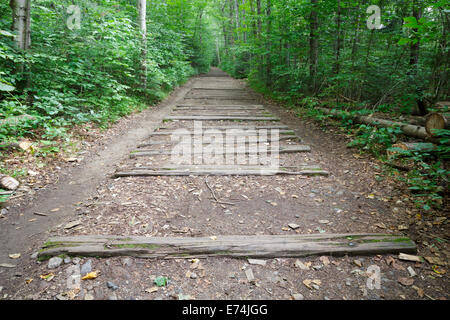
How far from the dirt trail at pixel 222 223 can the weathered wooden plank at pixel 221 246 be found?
8 cm

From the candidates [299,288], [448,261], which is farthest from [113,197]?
[448,261]

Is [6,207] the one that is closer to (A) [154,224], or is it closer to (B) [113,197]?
(B) [113,197]

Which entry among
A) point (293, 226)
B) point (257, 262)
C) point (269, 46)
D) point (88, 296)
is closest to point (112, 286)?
point (88, 296)

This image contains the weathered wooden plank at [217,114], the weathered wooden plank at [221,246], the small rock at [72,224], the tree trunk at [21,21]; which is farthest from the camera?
the weathered wooden plank at [217,114]

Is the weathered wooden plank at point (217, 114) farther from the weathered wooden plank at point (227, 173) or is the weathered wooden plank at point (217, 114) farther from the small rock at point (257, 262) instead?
the small rock at point (257, 262)

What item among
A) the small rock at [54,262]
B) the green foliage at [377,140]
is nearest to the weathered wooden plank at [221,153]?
the green foliage at [377,140]

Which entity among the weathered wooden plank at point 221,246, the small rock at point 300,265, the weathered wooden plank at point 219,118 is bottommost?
the small rock at point 300,265

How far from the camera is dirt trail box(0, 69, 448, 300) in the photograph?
6.75 feet

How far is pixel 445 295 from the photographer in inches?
78.2

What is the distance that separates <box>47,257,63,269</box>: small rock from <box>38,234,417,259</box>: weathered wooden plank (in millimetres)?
60

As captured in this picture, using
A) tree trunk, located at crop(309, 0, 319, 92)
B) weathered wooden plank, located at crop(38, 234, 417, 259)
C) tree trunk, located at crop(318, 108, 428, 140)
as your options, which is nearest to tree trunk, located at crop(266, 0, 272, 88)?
tree trunk, located at crop(309, 0, 319, 92)

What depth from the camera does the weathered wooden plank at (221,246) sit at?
238 centimetres

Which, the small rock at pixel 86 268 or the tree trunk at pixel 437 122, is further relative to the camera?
the tree trunk at pixel 437 122

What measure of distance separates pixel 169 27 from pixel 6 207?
14198 mm
